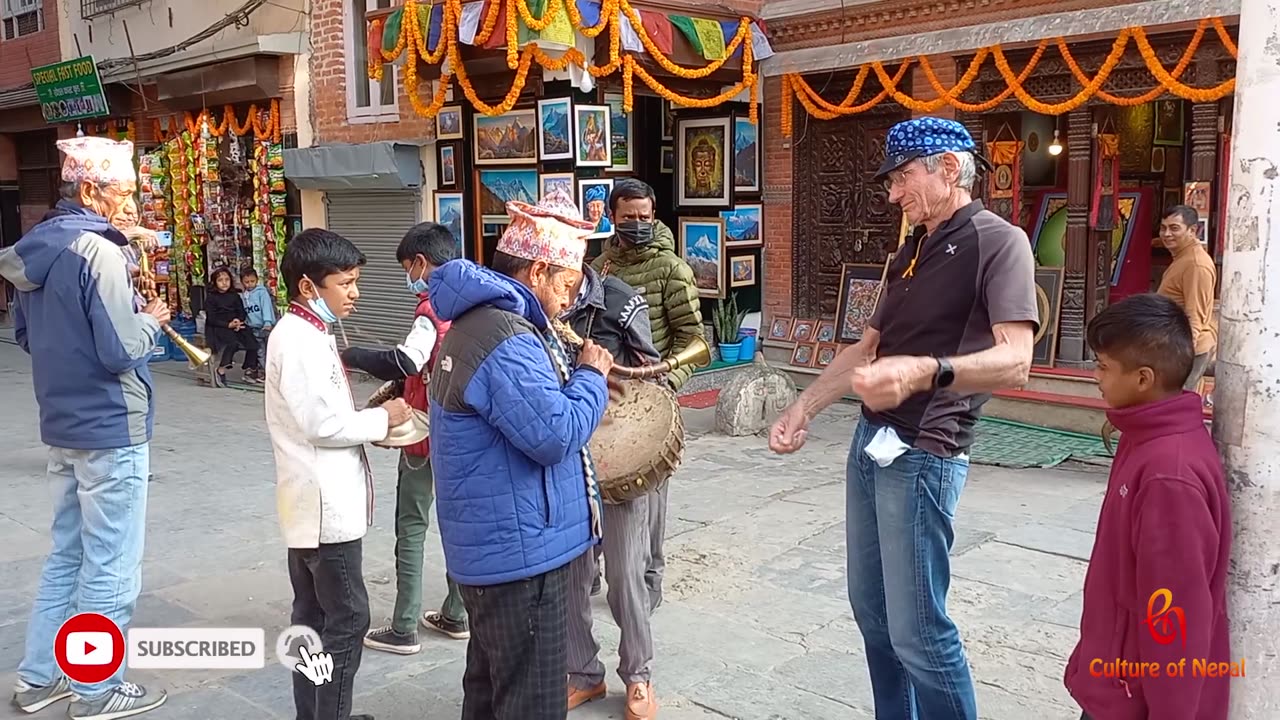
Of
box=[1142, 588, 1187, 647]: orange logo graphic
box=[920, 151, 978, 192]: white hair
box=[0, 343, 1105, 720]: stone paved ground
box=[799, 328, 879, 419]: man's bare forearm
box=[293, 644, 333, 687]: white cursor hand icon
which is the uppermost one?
box=[920, 151, 978, 192]: white hair

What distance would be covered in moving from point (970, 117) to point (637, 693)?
7857mm

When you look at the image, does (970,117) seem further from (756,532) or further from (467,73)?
(756,532)

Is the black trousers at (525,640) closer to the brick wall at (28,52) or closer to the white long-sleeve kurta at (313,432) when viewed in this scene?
the white long-sleeve kurta at (313,432)

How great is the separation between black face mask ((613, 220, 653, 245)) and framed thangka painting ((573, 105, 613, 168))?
578 cm

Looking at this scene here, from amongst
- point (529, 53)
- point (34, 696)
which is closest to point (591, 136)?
point (529, 53)

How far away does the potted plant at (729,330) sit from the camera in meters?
11.8

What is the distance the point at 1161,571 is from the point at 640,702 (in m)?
2.14

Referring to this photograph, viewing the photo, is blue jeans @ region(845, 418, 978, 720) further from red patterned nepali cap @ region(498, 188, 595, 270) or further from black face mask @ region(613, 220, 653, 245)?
black face mask @ region(613, 220, 653, 245)

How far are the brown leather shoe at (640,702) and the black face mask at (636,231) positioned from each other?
184 centimetres

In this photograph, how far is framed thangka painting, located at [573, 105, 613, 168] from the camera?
1012cm

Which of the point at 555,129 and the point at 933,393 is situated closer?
the point at 933,393

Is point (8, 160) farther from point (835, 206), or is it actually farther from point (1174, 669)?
point (1174, 669)

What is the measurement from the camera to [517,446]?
2781 mm

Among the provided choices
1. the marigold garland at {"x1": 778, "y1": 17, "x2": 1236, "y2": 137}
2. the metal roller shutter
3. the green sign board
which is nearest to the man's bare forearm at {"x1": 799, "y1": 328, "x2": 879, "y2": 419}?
the marigold garland at {"x1": 778, "y1": 17, "x2": 1236, "y2": 137}
